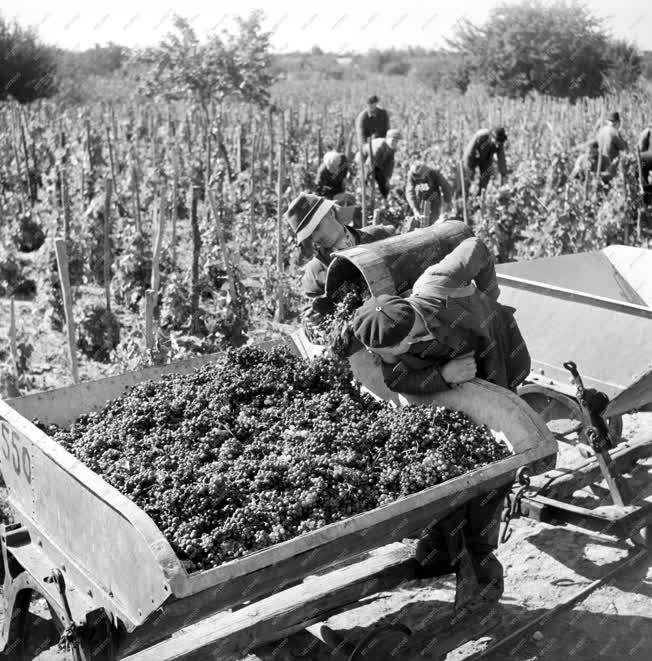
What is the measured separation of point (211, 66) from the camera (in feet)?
77.4

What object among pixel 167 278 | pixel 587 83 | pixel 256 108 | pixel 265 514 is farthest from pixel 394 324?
pixel 587 83

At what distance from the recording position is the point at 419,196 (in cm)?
999

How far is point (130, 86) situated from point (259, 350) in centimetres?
3460

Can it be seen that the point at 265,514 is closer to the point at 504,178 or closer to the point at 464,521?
the point at 464,521

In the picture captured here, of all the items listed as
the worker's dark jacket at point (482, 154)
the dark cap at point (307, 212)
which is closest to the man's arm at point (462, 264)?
the dark cap at point (307, 212)

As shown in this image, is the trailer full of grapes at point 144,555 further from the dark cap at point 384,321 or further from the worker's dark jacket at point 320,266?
the worker's dark jacket at point 320,266

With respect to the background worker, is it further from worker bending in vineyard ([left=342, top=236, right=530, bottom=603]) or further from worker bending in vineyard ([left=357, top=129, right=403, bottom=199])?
worker bending in vineyard ([left=342, top=236, right=530, bottom=603])

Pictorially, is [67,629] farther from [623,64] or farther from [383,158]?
[623,64]

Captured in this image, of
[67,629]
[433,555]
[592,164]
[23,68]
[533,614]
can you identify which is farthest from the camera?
[23,68]

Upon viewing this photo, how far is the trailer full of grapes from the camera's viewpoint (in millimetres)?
2475

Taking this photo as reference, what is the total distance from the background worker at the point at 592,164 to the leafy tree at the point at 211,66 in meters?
11.8

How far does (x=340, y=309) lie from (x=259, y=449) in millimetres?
916

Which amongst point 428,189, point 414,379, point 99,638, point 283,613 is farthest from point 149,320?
point 428,189

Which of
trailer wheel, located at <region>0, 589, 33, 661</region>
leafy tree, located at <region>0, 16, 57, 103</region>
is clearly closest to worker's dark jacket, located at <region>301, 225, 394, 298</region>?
trailer wheel, located at <region>0, 589, 33, 661</region>
